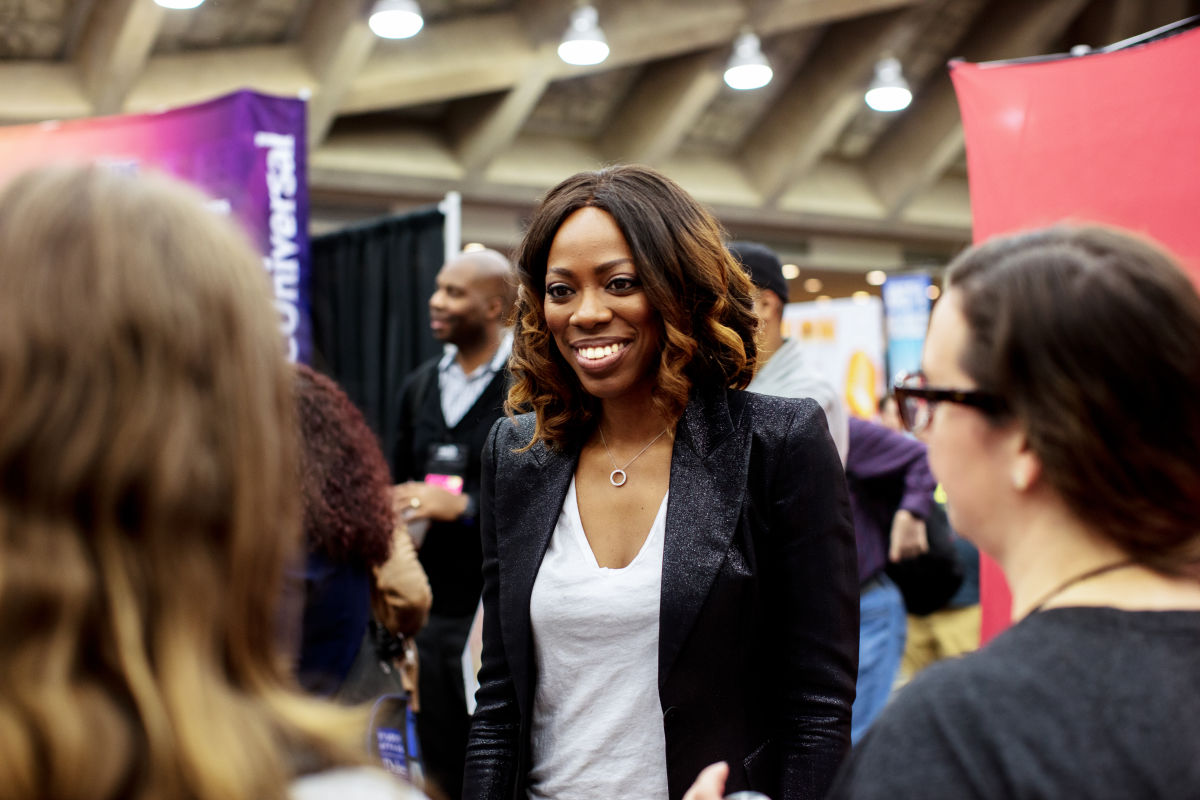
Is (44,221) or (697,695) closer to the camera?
(44,221)

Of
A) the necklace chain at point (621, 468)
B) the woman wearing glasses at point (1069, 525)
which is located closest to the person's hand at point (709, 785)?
the woman wearing glasses at point (1069, 525)

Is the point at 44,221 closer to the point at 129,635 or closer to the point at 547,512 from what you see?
the point at 129,635

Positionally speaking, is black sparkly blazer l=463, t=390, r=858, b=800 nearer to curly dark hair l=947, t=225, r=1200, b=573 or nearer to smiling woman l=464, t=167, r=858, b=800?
smiling woman l=464, t=167, r=858, b=800

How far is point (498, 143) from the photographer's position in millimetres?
11227

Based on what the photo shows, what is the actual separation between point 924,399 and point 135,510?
75 centimetres

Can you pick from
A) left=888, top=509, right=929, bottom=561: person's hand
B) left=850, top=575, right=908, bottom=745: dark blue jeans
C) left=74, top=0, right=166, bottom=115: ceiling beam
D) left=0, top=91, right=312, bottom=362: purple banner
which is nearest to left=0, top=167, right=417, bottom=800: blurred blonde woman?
left=850, top=575, right=908, bottom=745: dark blue jeans

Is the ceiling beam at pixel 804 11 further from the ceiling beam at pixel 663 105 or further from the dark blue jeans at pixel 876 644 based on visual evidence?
the dark blue jeans at pixel 876 644

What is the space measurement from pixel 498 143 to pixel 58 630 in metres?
10.9

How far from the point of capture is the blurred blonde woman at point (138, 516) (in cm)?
69

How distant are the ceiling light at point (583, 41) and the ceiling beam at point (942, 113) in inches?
206

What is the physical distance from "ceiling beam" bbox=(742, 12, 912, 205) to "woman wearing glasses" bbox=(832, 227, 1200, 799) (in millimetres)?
11789

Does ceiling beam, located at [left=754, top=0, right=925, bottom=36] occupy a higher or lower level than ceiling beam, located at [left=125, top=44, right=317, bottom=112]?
higher

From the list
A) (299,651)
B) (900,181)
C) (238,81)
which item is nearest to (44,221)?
(299,651)

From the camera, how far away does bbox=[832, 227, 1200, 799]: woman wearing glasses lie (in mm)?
868
